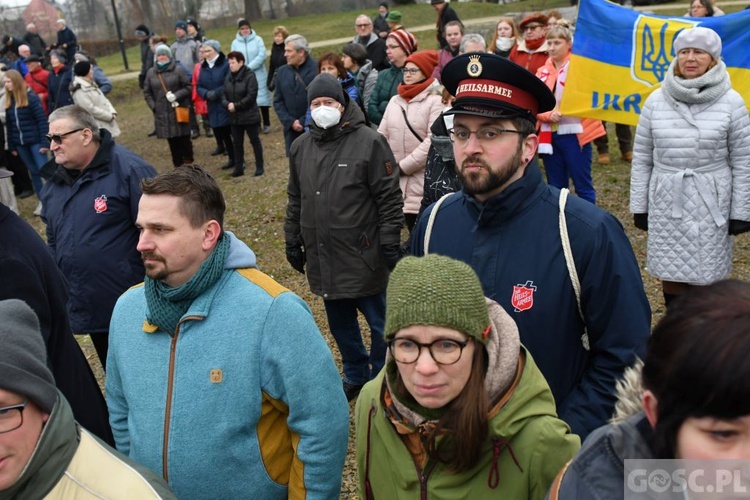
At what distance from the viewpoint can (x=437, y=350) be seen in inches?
76.7

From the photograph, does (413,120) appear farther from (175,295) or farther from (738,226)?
(175,295)

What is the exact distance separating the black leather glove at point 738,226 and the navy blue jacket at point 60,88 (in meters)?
10.5

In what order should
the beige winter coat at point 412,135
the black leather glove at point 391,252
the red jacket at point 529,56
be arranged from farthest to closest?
the red jacket at point 529,56
the beige winter coat at point 412,135
the black leather glove at point 391,252

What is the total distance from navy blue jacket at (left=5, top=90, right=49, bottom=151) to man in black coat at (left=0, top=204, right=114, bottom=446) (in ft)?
28.1

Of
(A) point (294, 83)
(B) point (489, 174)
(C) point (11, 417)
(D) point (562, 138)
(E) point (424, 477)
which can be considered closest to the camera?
(C) point (11, 417)

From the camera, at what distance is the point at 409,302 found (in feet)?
6.46

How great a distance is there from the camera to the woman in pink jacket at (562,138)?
278 inches

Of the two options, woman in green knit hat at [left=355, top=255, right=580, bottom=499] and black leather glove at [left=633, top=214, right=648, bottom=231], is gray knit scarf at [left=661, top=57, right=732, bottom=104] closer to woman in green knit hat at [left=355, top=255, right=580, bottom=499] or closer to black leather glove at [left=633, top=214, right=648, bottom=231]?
black leather glove at [left=633, top=214, right=648, bottom=231]

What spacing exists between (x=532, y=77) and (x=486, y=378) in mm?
1121

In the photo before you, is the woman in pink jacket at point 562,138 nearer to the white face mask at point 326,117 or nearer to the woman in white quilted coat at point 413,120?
the woman in white quilted coat at point 413,120

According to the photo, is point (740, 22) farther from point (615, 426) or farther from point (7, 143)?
point (7, 143)

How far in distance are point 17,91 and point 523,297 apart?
401 inches

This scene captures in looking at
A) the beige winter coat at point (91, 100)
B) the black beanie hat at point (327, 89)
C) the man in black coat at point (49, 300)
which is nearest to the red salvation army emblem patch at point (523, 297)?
the man in black coat at point (49, 300)

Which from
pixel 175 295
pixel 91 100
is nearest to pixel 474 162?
pixel 175 295
